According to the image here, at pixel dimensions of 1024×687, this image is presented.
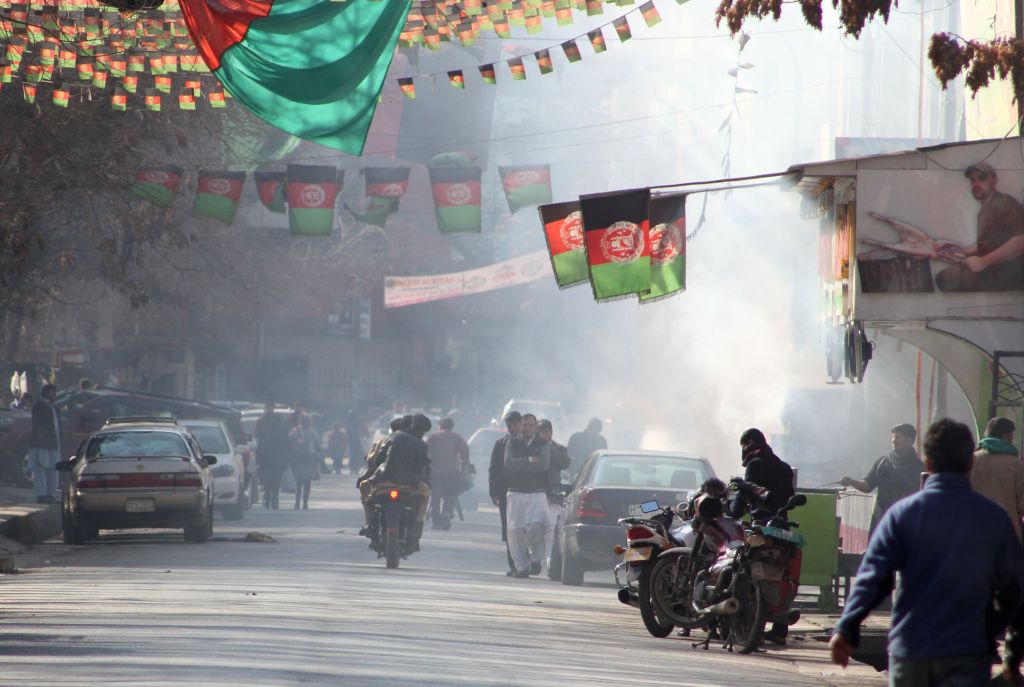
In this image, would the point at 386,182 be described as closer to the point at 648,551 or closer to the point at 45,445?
the point at 45,445

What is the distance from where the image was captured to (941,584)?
5.79m

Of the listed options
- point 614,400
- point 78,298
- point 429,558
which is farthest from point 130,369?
point 429,558

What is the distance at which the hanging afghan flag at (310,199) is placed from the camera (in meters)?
27.6

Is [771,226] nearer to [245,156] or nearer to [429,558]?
[245,156]

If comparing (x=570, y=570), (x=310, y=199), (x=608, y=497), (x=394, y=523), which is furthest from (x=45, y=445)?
(x=608, y=497)

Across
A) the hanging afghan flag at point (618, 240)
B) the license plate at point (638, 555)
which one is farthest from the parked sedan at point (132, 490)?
the license plate at point (638, 555)

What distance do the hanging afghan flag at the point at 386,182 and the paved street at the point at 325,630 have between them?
436 inches

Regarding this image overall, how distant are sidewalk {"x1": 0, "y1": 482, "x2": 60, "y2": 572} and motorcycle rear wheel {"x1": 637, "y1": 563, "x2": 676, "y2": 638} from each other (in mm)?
7536

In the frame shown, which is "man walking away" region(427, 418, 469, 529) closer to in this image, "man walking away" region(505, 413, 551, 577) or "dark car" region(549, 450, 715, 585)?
"man walking away" region(505, 413, 551, 577)

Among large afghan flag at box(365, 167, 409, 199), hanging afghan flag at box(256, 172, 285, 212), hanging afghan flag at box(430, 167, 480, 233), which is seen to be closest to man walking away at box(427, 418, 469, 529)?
hanging afghan flag at box(430, 167, 480, 233)

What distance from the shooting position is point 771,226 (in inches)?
1831

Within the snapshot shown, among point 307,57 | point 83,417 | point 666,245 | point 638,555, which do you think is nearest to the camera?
point 307,57

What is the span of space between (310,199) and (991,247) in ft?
51.2

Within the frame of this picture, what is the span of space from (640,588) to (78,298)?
30510 mm
